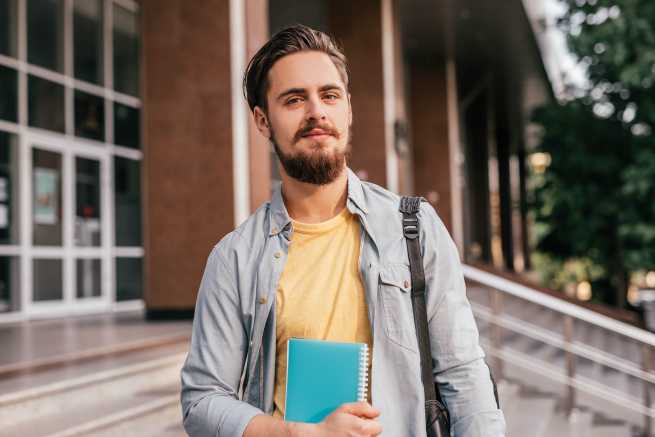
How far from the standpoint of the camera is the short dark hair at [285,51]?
55.1 inches

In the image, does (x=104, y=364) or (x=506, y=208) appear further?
(x=506, y=208)

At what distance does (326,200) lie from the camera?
4.83ft

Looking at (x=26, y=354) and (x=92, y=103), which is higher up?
(x=92, y=103)

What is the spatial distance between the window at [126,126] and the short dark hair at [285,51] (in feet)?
33.9

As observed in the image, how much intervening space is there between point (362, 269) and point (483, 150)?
23.2 metres

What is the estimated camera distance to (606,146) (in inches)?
532

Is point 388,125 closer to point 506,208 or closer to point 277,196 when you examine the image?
point 277,196

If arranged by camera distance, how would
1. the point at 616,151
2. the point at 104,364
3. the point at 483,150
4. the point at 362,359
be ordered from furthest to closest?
the point at 483,150
the point at 616,151
the point at 104,364
the point at 362,359

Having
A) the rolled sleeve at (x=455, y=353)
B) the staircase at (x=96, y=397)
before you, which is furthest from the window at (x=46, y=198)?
the rolled sleeve at (x=455, y=353)

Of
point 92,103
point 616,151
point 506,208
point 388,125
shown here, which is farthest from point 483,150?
point 92,103

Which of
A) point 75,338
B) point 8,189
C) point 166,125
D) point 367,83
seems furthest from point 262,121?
point 367,83

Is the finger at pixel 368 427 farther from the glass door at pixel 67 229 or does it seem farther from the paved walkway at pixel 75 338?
the glass door at pixel 67 229

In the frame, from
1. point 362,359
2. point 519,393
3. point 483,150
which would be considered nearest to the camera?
point 362,359

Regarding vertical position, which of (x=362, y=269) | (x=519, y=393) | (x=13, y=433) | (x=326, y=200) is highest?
(x=326, y=200)
